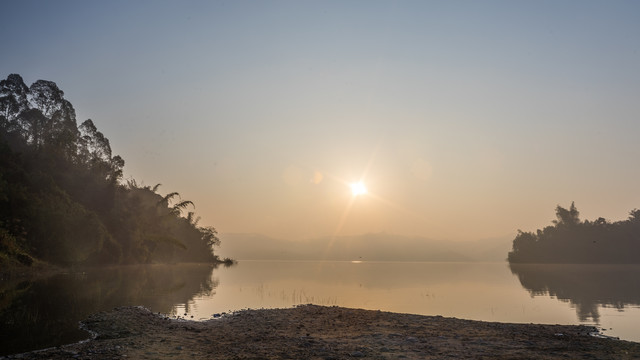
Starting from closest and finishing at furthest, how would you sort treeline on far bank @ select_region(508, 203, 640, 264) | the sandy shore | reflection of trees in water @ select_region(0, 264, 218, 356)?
the sandy shore < reflection of trees in water @ select_region(0, 264, 218, 356) < treeline on far bank @ select_region(508, 203, 640, 264)

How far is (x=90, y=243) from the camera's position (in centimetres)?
6400

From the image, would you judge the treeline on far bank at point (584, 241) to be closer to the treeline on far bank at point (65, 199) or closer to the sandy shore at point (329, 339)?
the treeline on far bank at point (65, 199)

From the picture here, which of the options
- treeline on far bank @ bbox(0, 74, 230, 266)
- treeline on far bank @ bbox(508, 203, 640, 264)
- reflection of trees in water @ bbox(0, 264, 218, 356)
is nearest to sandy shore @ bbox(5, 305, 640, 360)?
reflection of trees in water @ bbox(0, 264, 218, 356)

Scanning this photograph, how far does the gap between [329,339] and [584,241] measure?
5707 inches

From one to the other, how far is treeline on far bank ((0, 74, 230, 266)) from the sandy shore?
138ft

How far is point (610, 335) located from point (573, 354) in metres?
7.34

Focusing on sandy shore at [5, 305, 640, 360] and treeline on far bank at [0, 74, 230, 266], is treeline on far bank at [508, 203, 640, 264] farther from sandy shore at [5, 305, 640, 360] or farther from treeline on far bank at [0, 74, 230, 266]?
sandy shore at [5, 305, 640, 360]

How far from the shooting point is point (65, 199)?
206 ft

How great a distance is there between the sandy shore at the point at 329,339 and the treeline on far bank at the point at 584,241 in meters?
135

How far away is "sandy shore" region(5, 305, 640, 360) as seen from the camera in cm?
1273

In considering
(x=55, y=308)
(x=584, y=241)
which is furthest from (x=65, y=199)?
(x=584, y=241)

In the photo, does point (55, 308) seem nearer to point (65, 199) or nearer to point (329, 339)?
point (329, 339)

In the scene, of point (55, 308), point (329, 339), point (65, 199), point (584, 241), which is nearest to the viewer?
point (329, 339)

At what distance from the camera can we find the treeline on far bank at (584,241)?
129625 mm
